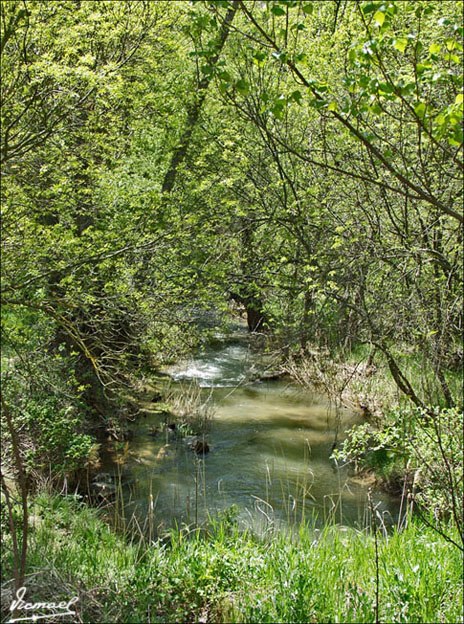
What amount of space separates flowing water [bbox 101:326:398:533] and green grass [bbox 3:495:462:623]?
3.97ft

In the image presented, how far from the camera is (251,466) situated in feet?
29.8

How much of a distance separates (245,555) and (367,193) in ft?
14.3

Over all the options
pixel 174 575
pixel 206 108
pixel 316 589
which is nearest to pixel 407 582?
pixel 316 589

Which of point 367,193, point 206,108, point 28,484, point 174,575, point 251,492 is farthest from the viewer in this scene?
point 206,108

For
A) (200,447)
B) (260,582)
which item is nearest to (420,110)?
(260,582)

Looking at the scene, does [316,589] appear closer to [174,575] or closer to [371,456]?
[174,575]

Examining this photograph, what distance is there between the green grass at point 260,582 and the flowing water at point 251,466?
1210 millimetres

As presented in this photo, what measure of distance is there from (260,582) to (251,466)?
5195 millimetres

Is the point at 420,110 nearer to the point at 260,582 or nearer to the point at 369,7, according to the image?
the point at 369,7

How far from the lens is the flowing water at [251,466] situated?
7230 mm

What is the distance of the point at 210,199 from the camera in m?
8.24

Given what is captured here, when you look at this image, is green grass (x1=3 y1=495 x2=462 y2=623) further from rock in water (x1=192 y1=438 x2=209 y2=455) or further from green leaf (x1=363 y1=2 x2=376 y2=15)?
rock in water (x1=192 y1=438 x2=209 y2=455)

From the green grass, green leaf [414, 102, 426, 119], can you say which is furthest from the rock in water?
green leaf [414, 102, 426, 119]

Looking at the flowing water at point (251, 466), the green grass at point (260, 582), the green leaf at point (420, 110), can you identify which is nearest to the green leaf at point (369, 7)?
the green leaf at point (420, 110)
